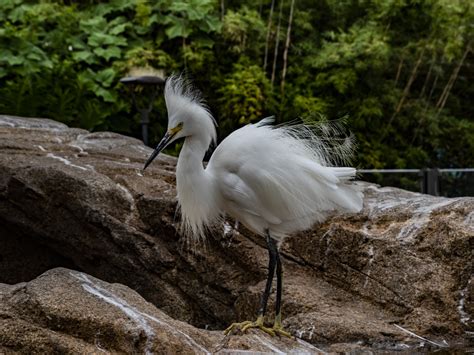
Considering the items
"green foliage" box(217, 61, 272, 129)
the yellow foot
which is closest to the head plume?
the yellow foot

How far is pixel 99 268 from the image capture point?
254 inches

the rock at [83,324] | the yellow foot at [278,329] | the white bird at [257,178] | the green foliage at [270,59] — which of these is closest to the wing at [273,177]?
the white bird at [257,178]

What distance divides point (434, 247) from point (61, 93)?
294 inches

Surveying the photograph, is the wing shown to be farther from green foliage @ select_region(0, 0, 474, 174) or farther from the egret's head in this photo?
green foliage @ select_region(0, 0, 474, 174)

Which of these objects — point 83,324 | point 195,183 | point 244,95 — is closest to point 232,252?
point 195,183

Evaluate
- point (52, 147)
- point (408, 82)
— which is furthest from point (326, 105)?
point (52, 147)

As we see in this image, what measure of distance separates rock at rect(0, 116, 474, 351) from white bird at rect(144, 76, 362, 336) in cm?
56

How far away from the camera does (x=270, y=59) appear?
14133mm

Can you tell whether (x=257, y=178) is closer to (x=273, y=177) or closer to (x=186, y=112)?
(x=273, y=177)

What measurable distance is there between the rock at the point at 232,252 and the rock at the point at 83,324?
119 centimetres

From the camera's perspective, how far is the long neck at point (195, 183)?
4.99 m

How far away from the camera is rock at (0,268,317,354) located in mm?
3643

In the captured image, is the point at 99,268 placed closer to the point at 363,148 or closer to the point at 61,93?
the point at 61,93

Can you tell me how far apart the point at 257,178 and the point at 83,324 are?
156cm
